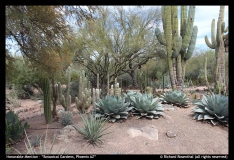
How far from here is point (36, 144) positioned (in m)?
3.50

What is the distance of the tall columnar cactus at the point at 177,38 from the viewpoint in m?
8.70

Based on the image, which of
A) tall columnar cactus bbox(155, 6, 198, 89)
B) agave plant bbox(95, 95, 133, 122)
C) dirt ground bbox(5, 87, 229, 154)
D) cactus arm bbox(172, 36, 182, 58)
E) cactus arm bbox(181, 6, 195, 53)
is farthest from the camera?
cactus arm bbox(181, 6, 195, 53)

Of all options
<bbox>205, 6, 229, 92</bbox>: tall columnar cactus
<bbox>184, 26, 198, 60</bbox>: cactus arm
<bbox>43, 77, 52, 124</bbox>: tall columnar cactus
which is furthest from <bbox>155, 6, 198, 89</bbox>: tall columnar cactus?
<bbox>43, 77, 52, 124</bbox>: tall columnar cactus

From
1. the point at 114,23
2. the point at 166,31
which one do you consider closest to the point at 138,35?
the point at 114,23

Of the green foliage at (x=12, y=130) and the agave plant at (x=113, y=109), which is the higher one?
the agave plant at (x=113, y=109)

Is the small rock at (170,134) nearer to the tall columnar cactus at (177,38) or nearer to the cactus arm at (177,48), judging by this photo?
the tall columnar cactus at (177,38)

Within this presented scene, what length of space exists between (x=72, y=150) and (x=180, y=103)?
4.31m

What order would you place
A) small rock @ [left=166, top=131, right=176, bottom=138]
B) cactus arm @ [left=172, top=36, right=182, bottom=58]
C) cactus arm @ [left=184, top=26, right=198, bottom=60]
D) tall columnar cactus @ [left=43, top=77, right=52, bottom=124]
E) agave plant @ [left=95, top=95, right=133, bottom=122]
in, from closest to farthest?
small rock @ [left=166, top=131, right=176, bottom=138] → agave plant @ [left=95, top=95, right=133, bottom=122] → tall columnar cactus @ [left=43, top=77, right=52, bottom=124] → cactus arm @ [left=172, top=36, right=182, bottom=58] → cactus arm @ [left=184, top=26, right=198, bottom=60]

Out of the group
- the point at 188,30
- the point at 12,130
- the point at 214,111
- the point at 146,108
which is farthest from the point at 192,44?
the point at 12,130

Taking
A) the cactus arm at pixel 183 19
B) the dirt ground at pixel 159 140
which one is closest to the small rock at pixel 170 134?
the dirt ground at pixel 159 140

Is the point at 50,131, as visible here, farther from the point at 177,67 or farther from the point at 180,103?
the point at 177,67

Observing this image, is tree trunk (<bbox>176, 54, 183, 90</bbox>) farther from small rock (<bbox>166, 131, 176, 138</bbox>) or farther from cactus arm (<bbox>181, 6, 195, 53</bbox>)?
small rock (<bbox>166, 131, 176, 138</bbox>)

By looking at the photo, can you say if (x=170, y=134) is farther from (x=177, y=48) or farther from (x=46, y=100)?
(x=177, y=48)

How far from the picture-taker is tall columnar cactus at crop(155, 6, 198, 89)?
870cm
